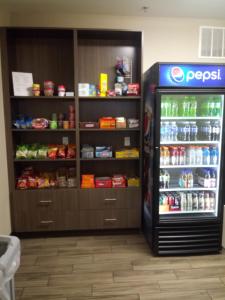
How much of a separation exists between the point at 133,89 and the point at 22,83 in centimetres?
131

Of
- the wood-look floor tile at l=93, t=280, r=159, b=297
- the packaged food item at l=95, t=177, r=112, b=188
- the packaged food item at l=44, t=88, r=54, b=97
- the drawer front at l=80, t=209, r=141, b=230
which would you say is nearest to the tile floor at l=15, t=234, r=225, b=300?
the wood-look floor tile at l=93, t=280, r=159, b=297

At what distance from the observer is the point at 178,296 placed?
2014mm

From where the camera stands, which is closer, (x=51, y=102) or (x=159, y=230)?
(x=159, y=230)

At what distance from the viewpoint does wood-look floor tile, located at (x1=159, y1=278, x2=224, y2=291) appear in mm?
2111

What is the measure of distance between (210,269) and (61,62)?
2865 mm

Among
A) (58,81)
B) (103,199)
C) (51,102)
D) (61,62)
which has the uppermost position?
(61,62)

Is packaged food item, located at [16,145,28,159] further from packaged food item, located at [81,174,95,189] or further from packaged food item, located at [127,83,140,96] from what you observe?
packaged food item, located at [127,83,140,96]

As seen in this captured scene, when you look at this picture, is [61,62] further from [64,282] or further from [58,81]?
[64,282]

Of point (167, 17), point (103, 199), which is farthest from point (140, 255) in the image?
point (167, 17)

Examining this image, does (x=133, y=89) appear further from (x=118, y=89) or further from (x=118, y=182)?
(x=118, y=182)

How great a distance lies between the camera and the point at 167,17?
3.09 meters

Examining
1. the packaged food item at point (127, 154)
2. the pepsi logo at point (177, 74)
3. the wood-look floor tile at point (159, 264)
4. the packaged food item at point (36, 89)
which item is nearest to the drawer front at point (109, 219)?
the wood-look floor tile at point (159, 264)

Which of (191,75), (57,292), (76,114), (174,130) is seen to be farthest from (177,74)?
(57,292)

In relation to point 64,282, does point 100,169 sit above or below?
above
